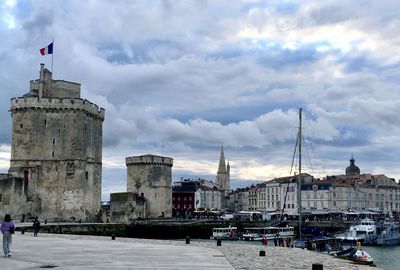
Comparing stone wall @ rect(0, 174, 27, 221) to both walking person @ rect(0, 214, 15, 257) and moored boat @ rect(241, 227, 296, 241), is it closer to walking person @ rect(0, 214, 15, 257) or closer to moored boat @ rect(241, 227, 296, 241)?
moored boat @ rect(241, 227, 296, 241)

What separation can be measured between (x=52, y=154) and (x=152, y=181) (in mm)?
22670

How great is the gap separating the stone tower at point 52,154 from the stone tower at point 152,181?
18.7 metres

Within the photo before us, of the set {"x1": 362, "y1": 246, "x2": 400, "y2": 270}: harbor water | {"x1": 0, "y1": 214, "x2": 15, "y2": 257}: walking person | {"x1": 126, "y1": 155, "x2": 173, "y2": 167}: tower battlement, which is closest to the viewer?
{"x1": 0, "y1": 214, "x2": 15, "y2": 257}: walking person

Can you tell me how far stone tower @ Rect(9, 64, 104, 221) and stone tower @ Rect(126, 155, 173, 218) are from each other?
1874 cm

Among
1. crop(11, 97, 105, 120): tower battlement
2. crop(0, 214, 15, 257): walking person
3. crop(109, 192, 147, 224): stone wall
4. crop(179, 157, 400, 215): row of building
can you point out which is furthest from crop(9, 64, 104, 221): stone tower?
crop(179, 157, 400, 215): row of building

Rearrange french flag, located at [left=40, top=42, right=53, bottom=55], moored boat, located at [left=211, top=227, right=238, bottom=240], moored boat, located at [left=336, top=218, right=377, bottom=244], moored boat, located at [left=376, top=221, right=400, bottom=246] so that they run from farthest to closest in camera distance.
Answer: moored boat, located at [left=211, top=227, right=238, bottom=240] → moored boat, located at [left=376, top=221, right=400, bottom=246] → moored boat, located at [left=336, top=218, right=377, bottom=244] → french flag, located at [left=40, top=42, right=53, bottom=55]

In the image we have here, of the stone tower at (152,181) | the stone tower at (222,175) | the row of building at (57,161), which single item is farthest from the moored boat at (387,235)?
the stone tower at (222,175)

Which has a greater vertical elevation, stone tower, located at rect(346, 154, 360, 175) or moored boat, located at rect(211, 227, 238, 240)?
stone tower, located at rect(346, 154, 360, 175)

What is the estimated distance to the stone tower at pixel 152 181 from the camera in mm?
80250

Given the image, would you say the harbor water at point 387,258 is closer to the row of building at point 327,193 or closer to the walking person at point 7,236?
the walking person at point 7,236

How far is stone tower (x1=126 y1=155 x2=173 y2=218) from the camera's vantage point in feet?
263

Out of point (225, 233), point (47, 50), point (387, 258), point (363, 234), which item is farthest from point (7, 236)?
point (225, 233)

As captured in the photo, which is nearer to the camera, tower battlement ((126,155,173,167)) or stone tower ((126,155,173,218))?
stone tower ((126,155,173,218))

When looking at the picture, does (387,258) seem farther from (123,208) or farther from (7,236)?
(7,236)
